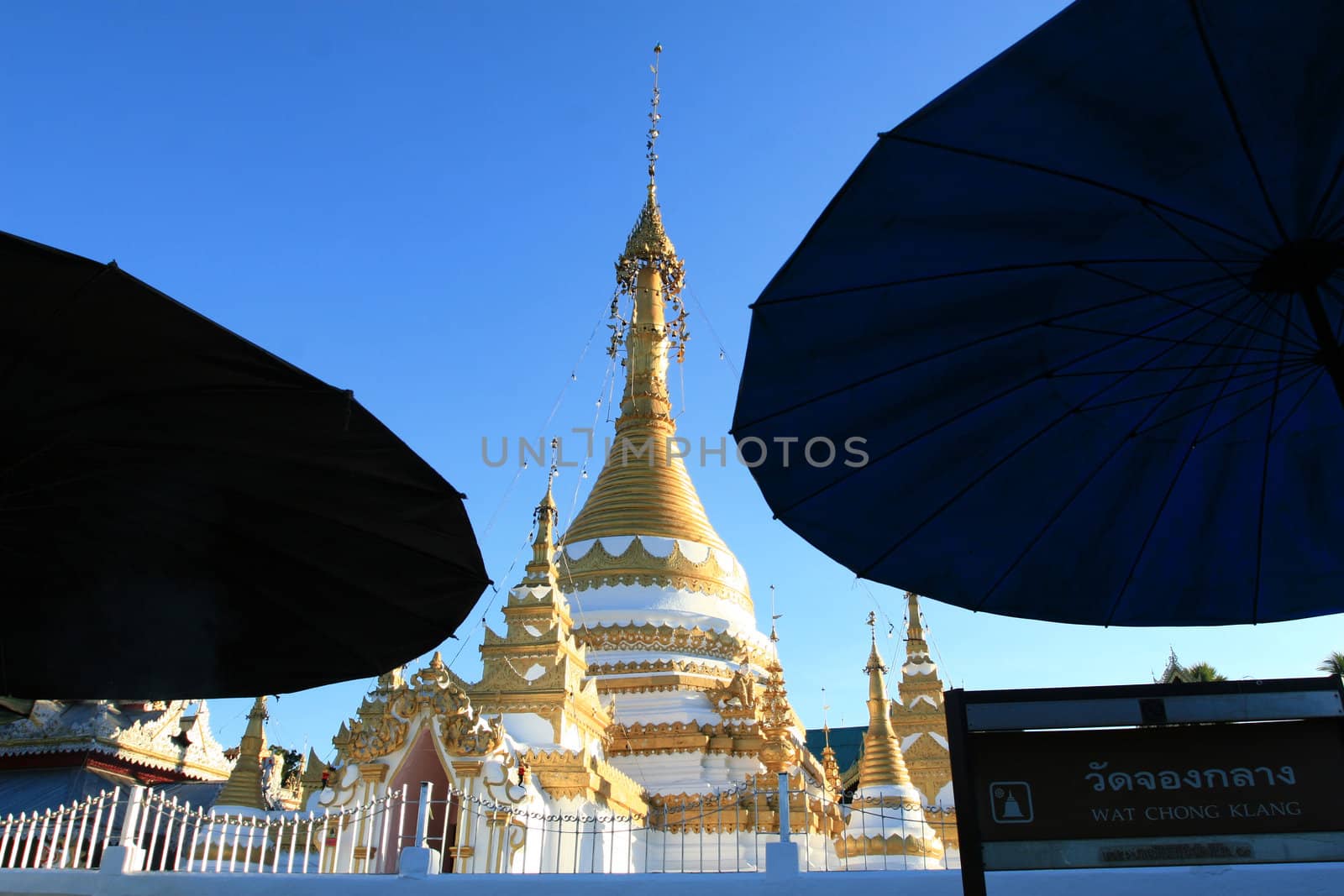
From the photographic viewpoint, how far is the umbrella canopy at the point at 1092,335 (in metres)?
4.20

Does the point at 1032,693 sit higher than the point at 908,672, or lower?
lower

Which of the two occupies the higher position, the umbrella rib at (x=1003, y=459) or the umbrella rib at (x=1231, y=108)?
the umbrella rib at (x=1231, y=108)

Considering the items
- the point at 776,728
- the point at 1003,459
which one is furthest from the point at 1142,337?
the point at 776,728

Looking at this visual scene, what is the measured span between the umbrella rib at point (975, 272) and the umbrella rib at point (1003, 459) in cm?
81

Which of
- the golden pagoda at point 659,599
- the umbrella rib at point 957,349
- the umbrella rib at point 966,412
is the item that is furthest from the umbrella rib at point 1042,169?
the golden pagoda at point 659,599

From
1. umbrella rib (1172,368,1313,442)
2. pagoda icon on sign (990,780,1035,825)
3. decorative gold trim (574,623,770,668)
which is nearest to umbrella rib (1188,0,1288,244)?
umbrella rib (1172,368,1313,442)

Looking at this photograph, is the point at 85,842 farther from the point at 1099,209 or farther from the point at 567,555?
the point at 1099,209

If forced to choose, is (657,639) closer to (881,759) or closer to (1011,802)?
(881,759)

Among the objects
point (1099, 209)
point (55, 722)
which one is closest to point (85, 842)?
point (55, 722)

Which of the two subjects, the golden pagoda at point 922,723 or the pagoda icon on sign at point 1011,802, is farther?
the golden pagoda at point 922,723

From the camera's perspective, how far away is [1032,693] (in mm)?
3869

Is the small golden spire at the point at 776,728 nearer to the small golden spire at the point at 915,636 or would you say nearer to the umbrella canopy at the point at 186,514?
the small golden spire at the point at 915,636

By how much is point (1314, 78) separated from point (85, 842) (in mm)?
24423

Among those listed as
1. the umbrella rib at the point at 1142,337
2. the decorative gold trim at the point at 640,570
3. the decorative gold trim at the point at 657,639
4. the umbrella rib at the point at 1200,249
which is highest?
the decorative gold trim at the point at 640,570
